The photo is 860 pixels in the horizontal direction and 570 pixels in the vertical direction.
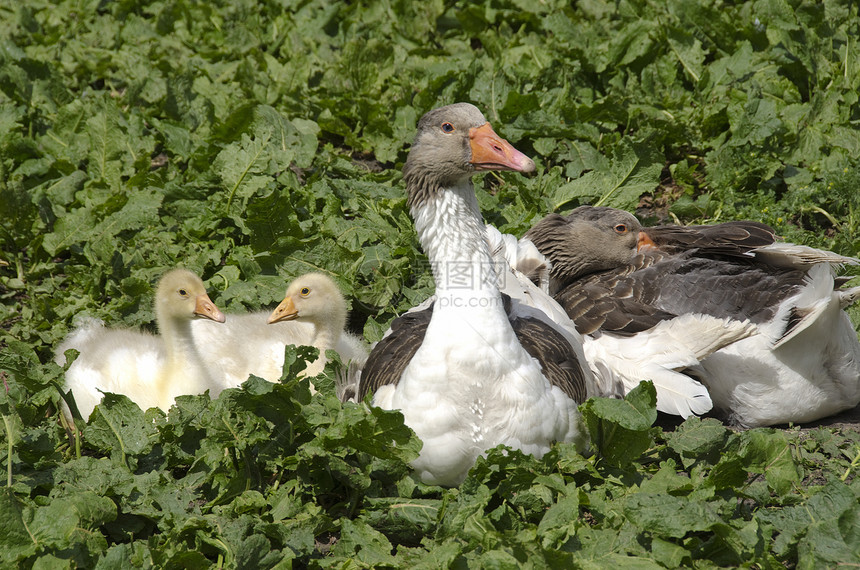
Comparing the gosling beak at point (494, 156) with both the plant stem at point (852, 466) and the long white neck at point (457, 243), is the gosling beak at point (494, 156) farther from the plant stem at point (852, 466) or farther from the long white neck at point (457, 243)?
the plant stem at point (852, 466)

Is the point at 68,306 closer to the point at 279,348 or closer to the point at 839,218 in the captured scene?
the point at 279,348

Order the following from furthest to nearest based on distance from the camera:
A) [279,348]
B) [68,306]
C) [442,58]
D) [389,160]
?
[442,58] < [389,160] < [68,306] < [279,348]

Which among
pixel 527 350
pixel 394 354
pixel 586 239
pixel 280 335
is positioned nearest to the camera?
pixel 527 350

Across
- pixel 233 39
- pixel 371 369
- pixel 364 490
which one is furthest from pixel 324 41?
pixel 364 490

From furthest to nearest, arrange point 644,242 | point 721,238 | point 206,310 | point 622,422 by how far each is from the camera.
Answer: point 644,242 < point 721,238 < point 206,310 < point 622,422

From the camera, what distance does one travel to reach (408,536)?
154 inches

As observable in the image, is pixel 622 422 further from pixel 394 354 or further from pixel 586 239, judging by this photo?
pixel 586 239

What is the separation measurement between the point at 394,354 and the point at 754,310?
7.01 ft

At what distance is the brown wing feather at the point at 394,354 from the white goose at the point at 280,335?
0.93ft

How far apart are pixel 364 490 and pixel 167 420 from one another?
1.12 m

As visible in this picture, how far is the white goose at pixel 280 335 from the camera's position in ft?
16.9

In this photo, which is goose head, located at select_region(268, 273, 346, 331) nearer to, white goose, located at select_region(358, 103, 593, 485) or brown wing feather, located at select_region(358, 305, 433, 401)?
brown wing feather, located at select_region(358, 305, 433, 401)

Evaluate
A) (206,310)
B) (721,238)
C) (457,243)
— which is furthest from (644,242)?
(206,310)

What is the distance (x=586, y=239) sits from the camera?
19.3 feet
